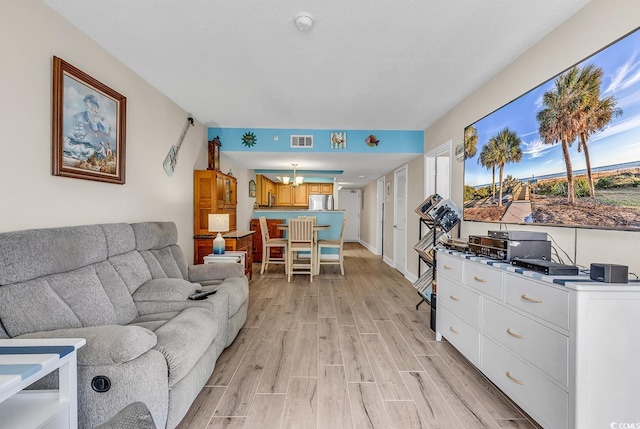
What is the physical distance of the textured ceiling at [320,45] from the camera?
75.7 inches

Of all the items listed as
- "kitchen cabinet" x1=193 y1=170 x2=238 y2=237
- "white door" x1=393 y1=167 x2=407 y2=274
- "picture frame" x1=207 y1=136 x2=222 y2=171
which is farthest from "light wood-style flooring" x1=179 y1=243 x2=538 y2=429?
"picture frame" x1=207 y1=136 x2=222 y2=171

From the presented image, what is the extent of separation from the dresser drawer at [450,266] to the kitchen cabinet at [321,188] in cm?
641

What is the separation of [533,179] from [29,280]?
3170 mm

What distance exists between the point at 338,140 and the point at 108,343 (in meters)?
3.99

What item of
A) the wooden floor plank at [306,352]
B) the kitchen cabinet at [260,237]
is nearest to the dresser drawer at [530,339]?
the wooden floor plank at [306,352]

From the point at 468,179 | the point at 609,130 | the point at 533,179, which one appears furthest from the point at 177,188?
the point at 609,130

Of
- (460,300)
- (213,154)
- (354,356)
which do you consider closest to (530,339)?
(460,300)

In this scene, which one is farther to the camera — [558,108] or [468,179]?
[468,179]

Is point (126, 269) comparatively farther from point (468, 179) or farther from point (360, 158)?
point (360, 158)

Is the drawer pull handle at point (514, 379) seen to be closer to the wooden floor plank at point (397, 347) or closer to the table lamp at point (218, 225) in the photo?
the wooden floor plank at point (397, 347)

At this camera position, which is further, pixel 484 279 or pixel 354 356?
pixel 354 356

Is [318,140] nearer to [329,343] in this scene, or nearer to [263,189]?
[329,343]

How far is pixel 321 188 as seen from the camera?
918cm

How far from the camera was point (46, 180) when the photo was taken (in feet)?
6.39
